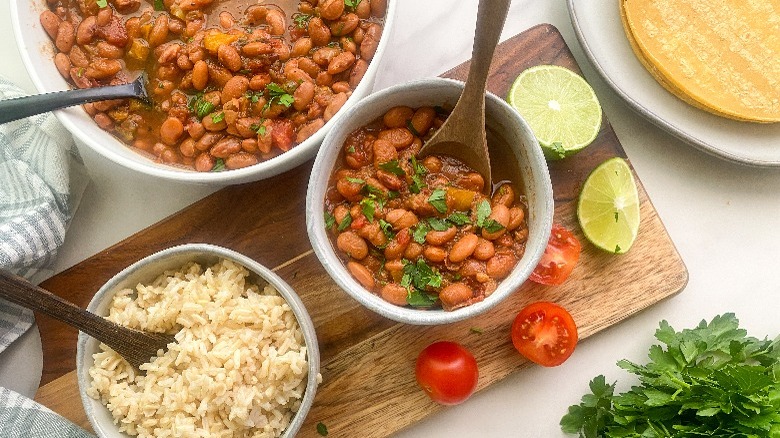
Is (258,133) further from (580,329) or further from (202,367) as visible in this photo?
(580,329)

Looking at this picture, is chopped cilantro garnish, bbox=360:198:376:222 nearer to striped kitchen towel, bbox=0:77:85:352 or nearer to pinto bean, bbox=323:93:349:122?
pinto bean, bbox=323:93:349:122

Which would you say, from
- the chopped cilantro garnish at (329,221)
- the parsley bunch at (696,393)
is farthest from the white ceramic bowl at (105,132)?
the parsley bunch at (696,393)

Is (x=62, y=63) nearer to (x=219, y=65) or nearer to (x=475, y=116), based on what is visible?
(x=219, y=65)

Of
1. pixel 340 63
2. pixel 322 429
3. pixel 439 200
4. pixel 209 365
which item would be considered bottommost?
pixel 322 429

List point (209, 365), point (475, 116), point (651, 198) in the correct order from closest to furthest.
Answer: point (475, 116), point (209, 365), point (651, 198)

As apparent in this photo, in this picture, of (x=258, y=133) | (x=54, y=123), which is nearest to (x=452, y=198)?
(x=258, y=133)

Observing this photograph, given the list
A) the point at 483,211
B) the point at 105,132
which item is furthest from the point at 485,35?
the point at 105,132

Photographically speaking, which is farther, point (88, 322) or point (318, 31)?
point (318, 31)
